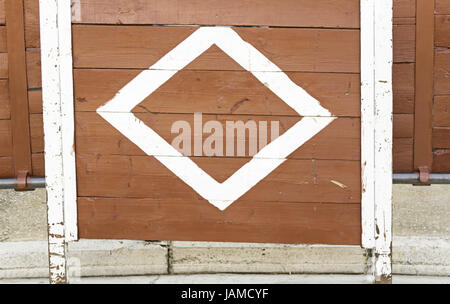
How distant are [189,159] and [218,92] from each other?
0.32 metres

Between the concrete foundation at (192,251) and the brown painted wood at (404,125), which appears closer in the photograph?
the brown painted wood at (404,125)

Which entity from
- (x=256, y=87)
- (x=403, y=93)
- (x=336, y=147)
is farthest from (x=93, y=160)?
(x=403, y=93)

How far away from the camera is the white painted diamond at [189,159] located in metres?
2.18

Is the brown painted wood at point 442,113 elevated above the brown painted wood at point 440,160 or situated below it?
above

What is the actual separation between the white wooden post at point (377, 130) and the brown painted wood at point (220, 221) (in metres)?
0.08

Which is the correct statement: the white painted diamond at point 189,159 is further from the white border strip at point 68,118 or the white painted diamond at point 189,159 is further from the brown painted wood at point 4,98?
the brown painted wood at point 4,98

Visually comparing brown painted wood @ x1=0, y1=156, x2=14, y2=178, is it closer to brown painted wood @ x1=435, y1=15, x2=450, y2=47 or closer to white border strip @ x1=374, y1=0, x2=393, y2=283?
white border strip @ x1=374, y1=0, x2=393, y2=283

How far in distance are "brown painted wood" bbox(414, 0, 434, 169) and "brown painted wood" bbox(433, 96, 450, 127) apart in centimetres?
2

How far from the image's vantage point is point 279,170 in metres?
2.23

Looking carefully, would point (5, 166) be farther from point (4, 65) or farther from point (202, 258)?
point (202, 258)

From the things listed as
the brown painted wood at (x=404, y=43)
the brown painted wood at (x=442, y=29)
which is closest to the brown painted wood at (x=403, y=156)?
the brown painted wood at (x=404, y=43)

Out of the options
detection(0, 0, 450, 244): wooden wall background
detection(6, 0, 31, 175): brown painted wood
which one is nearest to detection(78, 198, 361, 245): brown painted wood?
detection(0, 0, 450, 244): wooden wall background

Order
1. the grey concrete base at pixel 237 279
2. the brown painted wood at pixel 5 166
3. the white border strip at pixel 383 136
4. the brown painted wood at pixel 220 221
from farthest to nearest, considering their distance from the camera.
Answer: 1. the grey concrete base at pixel 237 279
2. the brown painted wood at pixel 5 166
3. the brown painted wood at pixel 220 221
4. the white border strip at pixel 383 136

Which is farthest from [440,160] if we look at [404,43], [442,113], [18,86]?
[18,86]
